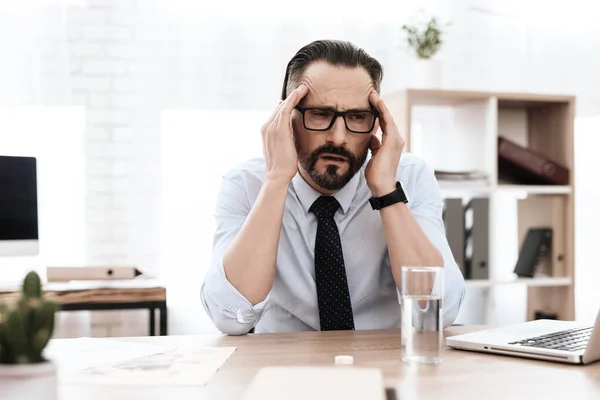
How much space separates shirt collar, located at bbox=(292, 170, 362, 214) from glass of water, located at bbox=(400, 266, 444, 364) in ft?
2.00

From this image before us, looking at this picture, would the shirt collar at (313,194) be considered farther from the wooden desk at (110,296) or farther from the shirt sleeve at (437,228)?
the wooden desk at (110,296)

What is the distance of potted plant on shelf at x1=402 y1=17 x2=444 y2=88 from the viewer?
119 inches

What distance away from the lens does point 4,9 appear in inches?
115

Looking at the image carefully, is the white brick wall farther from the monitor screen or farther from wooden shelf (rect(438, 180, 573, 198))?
wooden shelf (rect(438, 180, 573, 198))

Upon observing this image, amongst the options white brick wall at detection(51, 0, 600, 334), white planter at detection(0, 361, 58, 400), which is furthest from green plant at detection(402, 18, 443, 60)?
white planter at detection(0, 361, 58, 400)

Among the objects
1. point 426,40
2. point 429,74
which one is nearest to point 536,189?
point 429,74

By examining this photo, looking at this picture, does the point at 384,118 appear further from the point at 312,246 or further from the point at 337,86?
the point at 312,246

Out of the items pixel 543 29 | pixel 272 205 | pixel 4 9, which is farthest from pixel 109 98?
pixel 543 29

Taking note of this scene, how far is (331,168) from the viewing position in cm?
161

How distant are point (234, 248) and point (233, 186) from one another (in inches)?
9.9

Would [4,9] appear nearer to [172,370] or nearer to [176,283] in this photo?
[176,283]

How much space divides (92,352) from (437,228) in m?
0.81

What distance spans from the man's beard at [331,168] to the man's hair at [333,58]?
20 cm

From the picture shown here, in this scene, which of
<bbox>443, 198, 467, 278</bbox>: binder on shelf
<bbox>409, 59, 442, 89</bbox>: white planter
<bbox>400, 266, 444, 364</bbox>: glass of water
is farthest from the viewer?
<bbox>409, 59, 442, 89</bbox>: white planter
